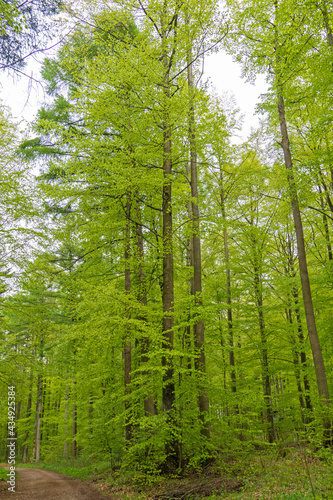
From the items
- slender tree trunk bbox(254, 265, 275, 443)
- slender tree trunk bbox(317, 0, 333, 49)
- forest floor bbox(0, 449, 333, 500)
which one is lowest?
forest floor bbox(0, 449, 333, 500)

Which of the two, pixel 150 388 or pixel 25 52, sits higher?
pixel 25 52

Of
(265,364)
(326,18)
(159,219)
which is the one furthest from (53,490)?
(326,18)

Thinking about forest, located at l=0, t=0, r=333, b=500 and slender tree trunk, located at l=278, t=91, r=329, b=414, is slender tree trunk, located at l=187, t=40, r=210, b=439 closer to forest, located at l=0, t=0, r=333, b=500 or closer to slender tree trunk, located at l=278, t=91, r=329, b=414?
forest, located at l=0, t=0, r=333, b=500

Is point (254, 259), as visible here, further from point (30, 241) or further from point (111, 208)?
point (30, 241)

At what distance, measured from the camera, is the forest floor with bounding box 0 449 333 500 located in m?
5.73

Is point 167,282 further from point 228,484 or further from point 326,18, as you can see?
point 326,18

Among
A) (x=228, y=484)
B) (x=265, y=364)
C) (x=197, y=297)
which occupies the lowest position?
(x=228, y=484)

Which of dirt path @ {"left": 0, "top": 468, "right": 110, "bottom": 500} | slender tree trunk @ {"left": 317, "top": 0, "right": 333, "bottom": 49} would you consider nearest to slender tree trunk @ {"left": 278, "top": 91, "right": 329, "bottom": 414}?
slender tree trunk @ {"left": 317, "top": 0, "right": 333, "bottom": 49}

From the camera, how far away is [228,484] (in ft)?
22.3

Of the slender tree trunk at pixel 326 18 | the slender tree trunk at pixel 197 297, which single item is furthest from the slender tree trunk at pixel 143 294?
the slender tree trunk at pixel 326 18

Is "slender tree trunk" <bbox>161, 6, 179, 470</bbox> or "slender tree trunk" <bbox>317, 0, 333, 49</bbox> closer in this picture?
"slender tree trunk" <bbox>317, 0, 333, 49</bbox>

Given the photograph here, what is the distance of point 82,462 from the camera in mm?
15625

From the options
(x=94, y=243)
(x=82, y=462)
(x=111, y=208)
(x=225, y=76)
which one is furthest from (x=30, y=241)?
(x=82, y=462)

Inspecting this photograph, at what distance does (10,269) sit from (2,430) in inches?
1123
